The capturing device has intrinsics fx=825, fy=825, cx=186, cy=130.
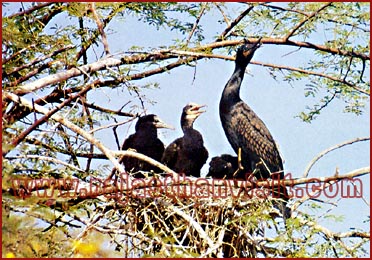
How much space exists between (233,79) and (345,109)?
0.96 meters

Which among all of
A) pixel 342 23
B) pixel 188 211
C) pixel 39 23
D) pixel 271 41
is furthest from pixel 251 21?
pixel 188 211

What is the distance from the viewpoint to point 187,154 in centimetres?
621

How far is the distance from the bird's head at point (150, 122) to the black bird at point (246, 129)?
49 cm

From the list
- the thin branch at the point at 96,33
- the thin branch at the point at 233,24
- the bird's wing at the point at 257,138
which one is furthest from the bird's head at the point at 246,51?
the thin branch at the point at 96,33

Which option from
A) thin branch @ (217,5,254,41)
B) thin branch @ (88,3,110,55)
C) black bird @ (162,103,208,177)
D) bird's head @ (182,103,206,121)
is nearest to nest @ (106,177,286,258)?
black bird @ (162,103,208,177)

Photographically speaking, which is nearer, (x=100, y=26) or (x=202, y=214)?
(x=202, y=214)

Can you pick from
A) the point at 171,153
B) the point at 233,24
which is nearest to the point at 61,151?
the point at 171,153

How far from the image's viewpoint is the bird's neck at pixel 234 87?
646cm

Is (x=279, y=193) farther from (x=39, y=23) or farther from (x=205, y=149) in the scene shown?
(x=39, y=23)

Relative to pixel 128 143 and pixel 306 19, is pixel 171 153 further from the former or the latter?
pixel 306 19

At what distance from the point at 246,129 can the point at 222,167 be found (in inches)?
17.8

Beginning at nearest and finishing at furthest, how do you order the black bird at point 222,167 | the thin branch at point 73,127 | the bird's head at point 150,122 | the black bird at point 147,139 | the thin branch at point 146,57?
the thin branch at point 73,127
the thin branch at point 146,57
the black bird at point 222,167
the black bird at point 147,139
the bird's head at point 150,122

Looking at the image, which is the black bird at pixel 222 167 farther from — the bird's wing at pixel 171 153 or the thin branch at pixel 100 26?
the thin branch at pixel 100 26

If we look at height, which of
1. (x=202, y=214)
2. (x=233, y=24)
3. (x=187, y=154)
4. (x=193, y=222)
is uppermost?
(x=233, y=24)
